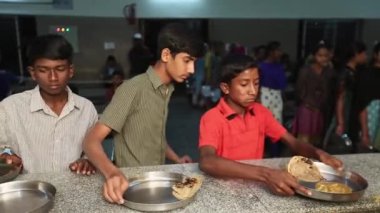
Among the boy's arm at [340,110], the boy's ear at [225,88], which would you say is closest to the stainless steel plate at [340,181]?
the boy's ear at [225,88]

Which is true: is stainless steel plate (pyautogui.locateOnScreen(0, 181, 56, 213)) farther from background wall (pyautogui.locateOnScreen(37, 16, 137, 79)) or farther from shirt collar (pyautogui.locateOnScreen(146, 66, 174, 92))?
background wall (pyautogui.locateOnScreen(37, 16, 137, 79))

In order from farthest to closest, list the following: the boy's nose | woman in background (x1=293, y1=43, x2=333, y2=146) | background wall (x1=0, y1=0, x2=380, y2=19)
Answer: background wall (x1=0, y1=0, x2=380, y2=19) → woman in background (x1=293, y1=43, x2=333, y2=146) → the boy's nose

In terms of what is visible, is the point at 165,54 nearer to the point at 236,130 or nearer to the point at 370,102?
the point at 236,130

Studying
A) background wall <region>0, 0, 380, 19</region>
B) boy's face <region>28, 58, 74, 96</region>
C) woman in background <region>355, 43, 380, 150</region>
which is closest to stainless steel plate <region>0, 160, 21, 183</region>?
boy's face <region>28, 58, 74, 96</region>

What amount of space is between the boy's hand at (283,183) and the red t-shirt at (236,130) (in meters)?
0.33

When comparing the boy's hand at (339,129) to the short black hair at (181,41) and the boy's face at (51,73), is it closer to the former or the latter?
the short black hair at (181,41)

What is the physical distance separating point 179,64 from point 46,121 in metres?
0.67

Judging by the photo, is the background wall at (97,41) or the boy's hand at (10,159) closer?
the boy's hand at (10,159)

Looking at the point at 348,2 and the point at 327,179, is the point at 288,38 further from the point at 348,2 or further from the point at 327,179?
the point at 327,179

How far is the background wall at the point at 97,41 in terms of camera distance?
5750mm

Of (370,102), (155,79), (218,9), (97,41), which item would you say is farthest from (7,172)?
(97,41)

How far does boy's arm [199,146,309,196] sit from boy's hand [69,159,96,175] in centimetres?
43

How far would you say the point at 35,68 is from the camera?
146 centimetres

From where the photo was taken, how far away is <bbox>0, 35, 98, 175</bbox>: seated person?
1.48 meters
